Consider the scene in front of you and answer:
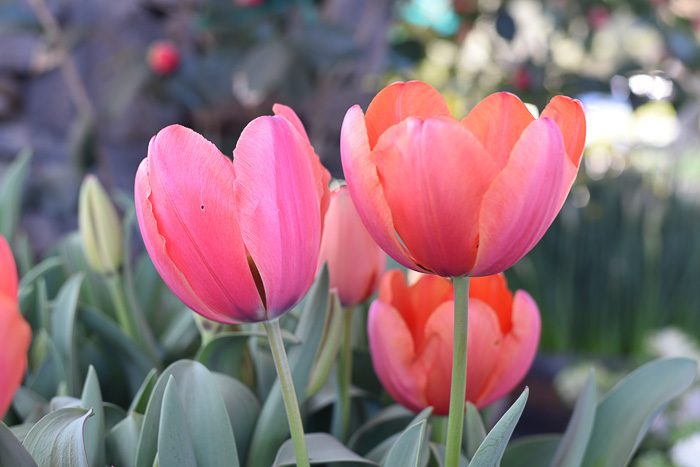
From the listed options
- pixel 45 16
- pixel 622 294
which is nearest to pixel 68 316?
pixel 622 294

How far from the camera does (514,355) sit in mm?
310

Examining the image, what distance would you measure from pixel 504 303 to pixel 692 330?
1.40m

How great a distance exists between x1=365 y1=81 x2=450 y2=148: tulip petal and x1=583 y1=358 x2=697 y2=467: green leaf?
6.1 inches

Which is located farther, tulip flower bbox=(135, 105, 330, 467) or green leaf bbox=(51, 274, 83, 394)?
green leaf bbox=(51, 274, 83, 394)

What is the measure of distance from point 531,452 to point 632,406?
49 mm

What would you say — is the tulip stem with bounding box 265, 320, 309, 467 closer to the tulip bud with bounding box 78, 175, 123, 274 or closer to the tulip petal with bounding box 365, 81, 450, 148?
the tulip petal with bounding box 365, 81, 450, 148

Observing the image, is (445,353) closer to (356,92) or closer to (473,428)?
(473,428)

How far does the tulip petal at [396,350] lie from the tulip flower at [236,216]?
0.07 meters

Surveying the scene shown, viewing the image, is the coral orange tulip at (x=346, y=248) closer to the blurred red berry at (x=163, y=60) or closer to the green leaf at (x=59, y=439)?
the green leaf at (x=59, y=439)

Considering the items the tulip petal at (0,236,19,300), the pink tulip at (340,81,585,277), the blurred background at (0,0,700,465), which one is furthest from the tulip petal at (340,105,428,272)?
the blurred background at (0,0,700,465)

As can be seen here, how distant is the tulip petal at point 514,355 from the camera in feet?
1.02

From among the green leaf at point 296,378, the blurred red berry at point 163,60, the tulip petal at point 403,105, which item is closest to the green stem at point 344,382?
the green leaf at point 296,378

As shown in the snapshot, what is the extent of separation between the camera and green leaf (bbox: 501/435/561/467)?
345mm

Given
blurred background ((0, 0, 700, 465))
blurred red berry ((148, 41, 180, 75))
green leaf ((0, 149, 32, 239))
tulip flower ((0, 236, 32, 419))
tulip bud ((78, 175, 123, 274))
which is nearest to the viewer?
tulip flower ((0, 236, 32, 419))
